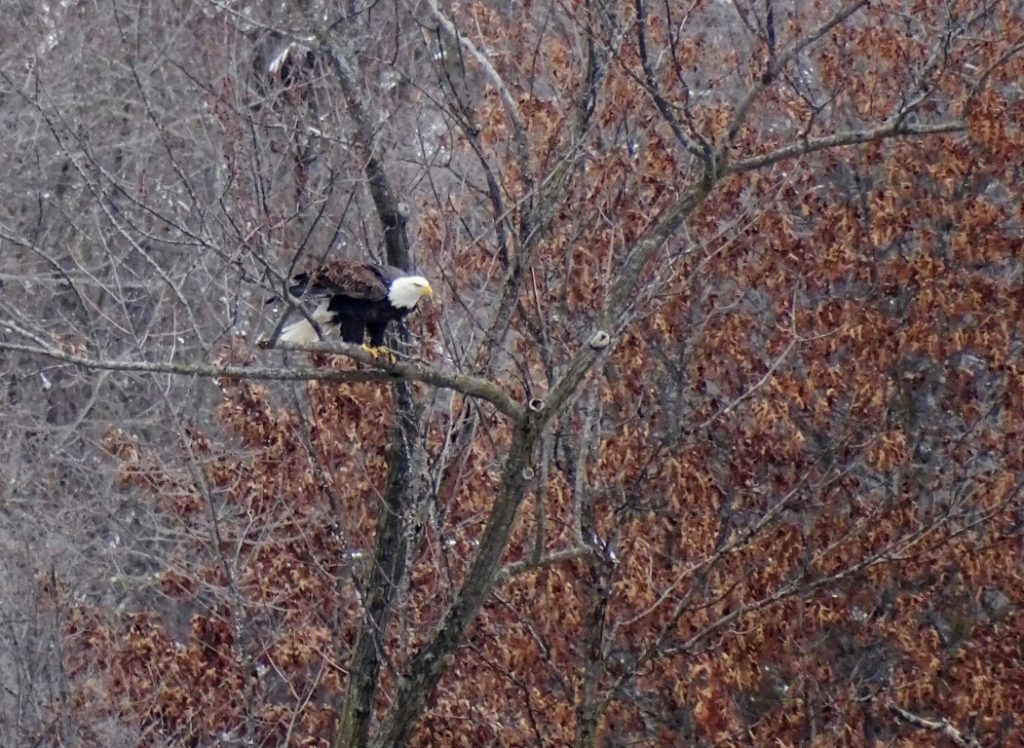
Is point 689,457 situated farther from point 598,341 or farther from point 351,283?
point 598,341

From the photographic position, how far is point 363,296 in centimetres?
607

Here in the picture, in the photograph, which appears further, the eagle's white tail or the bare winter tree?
the bare winter tree

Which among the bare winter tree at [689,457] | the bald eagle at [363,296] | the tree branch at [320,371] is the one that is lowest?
the tree branch at [320,371]

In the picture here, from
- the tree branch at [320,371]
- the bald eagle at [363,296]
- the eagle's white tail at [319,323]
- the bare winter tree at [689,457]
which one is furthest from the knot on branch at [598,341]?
the bare winter tree at [689,457]

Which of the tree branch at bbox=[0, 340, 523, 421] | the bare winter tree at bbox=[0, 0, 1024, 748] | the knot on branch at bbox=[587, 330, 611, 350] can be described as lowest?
the tree branch at bbox=[0, 340, 523, 421]

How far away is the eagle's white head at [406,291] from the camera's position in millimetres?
6102

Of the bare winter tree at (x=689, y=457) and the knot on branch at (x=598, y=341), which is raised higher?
the bare winter tree at (x=689, y=457)

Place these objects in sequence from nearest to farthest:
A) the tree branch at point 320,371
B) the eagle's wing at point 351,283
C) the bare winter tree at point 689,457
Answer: the tree branch at point 320,371 < the eagle's wing at point 351,283 < the bare winter tree at point 689,457

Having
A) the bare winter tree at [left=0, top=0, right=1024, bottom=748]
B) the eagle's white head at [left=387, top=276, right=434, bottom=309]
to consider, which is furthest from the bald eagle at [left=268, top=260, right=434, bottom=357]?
the bare winter tree at [left=0, top=0, right=1024, bottom=748]

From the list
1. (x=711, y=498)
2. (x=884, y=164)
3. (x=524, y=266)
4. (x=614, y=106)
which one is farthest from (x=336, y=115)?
(x=884, y=164)

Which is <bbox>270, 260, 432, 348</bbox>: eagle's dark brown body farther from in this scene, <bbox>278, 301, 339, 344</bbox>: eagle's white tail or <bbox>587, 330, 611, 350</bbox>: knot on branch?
<bbox>587, 330, 611, 350</bbox>: knot on branch

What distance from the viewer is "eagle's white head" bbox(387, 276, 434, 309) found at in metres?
6.10

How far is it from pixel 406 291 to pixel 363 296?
0.17 meters

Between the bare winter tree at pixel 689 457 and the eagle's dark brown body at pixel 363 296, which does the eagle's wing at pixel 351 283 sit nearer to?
the eagle's dark brown body at pixel 363 296
